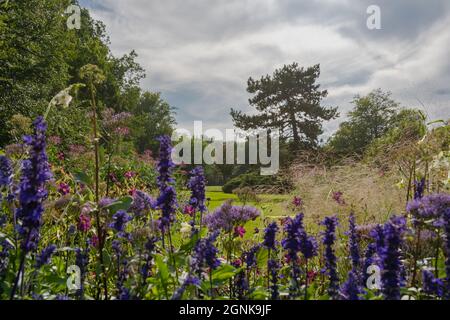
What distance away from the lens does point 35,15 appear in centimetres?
1923

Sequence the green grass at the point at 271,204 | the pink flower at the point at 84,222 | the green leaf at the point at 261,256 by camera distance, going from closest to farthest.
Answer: the green leaf at the point at 261,256
the pink flower at the point at 84,222
the green grass at the point at 271,204

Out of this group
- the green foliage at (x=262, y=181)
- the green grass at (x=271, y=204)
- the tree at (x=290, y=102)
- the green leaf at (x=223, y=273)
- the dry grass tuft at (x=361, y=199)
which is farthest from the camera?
the tree at (x=290, y=102)

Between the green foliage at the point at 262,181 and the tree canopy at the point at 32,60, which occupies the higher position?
the tree canopy at the point at 32,60

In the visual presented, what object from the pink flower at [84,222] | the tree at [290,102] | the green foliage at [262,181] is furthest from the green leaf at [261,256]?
the tree at [290,102]

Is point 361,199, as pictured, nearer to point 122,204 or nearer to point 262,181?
point 122,204

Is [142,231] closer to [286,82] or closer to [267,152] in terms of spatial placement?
[267,152]

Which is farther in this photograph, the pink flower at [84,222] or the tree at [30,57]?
the tree at [30,57]

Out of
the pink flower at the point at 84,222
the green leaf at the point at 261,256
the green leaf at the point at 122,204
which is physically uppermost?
the green leaf at the point at 122,204

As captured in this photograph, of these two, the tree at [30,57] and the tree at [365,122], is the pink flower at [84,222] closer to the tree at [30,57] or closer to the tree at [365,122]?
the tree at [30,57]

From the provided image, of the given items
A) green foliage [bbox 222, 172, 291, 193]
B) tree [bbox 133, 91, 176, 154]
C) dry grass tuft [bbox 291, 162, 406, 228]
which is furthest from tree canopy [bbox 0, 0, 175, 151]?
tree [bbox 133, 91, 176, 154]

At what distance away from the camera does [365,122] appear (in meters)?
52.4

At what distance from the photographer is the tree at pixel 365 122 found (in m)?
51.2

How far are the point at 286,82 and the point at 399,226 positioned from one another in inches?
1491

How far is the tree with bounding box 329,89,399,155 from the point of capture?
2016 inches
